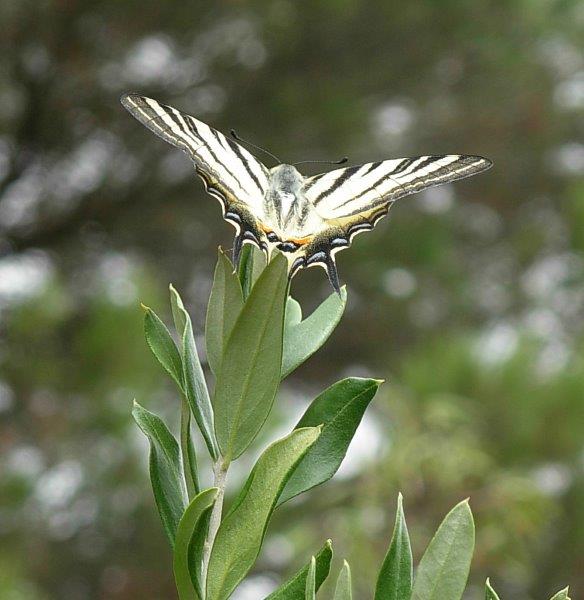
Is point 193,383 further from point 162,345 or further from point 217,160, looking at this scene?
point 217,160

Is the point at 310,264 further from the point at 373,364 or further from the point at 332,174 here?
the point at 373,364

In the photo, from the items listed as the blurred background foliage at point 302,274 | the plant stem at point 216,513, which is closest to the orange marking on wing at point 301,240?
the plant stem at point 216,513

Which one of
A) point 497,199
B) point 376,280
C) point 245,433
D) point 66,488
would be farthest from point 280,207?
point 497,199

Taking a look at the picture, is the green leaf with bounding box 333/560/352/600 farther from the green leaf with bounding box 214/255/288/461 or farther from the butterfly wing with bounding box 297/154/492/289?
the butterfly wing with bounding box 297/154/492/289

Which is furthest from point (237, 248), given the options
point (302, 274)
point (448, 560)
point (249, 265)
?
point (302, 274)

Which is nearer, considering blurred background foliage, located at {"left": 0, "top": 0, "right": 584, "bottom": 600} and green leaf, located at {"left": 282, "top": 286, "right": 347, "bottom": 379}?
green leaf, located at {"left": 282, "top": 286, "right": 347, "bottom": 379}

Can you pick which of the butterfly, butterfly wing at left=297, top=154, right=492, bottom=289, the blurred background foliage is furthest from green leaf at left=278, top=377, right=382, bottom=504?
the blurred background foliage
